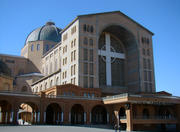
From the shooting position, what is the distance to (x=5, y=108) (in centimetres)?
4747

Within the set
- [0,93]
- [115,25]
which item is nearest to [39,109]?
[0,93]

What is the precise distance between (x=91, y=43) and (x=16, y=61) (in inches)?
1736

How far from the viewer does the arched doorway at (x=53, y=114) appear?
4947cm

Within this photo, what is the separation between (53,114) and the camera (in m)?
52.6

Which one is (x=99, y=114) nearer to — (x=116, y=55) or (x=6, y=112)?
(x=116, y=55)

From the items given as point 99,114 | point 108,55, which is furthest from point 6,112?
point 108,55

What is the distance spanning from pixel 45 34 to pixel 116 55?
3847 cm

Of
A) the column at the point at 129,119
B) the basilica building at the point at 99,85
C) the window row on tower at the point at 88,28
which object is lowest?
the column at the point at 129,119

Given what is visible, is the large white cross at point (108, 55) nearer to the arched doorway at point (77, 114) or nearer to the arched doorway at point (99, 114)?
the arched doorway at point (99, 114)

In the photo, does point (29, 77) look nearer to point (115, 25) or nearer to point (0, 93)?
point (115, 25)

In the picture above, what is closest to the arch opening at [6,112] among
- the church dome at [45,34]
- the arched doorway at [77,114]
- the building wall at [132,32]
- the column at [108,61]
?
the arched doorway at [77,114]

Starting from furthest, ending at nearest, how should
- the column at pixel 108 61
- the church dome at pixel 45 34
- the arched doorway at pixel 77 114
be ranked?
1. the church dome at pixel 45 34
2. the column at pixel 108 61
3. the arched doorway at pixel 77 114

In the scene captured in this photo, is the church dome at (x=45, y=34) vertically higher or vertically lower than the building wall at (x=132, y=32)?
higher

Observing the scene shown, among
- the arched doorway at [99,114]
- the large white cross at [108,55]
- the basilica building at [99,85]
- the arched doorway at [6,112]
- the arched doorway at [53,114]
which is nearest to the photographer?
the basilica building at [99,85]
